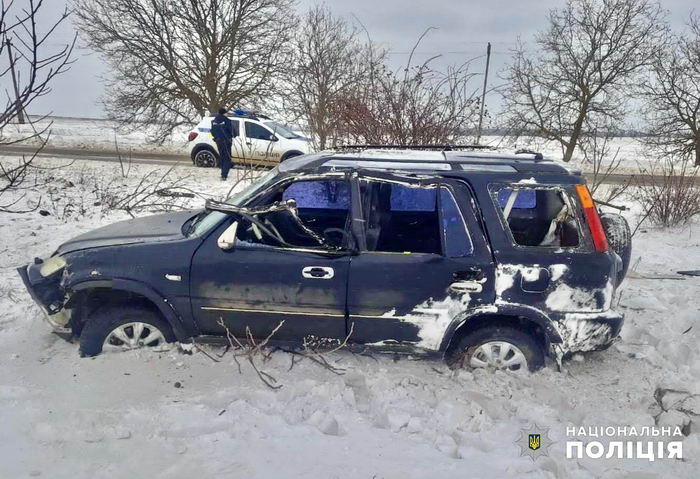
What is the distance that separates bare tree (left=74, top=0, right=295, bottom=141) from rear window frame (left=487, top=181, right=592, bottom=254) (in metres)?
15.7

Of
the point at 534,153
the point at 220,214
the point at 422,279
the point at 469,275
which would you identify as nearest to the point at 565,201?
the point at 534,153

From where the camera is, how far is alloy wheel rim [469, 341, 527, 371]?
3.32 metres

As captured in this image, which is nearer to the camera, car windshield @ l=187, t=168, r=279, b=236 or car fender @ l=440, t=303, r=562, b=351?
car fender @ l=440, t=303, r=562, b=351

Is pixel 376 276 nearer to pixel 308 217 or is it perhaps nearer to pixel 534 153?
pixel 308 217

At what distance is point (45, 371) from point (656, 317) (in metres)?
5.33

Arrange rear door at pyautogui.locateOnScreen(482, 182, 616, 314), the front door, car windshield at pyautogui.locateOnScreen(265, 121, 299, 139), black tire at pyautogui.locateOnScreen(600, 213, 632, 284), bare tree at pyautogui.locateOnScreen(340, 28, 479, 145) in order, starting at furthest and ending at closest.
Result: car windshield at pyautogui.locateOnScreen(265, 121, 299, 139), bare tree at pyautogui.locateOnScreen(340, 28, 479, 145), black tire at pyautogui.locateOnScreen(600, 213, 632, 284), the front door, rear door at pyautogui.locateOnScreen(482, 182, 616, 314)

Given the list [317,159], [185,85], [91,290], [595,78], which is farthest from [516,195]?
[595,78]

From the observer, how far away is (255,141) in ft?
45.2

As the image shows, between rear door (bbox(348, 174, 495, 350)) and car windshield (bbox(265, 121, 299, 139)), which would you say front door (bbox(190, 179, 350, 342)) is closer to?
rear door (bbox(348, 174, 495, 350))

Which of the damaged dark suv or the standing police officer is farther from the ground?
the standing police officer

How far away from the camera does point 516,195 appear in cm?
328

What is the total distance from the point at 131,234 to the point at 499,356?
296 cm

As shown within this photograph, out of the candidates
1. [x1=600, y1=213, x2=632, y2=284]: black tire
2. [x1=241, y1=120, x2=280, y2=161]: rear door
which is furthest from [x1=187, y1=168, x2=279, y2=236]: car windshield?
[x1=241, y1=120, x2=280, y2=161]: rear door

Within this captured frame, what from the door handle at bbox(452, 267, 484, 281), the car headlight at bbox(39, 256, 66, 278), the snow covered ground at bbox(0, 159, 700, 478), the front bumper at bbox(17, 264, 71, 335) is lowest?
the snow covered ground at bbox(0, 159, 700, 478)
